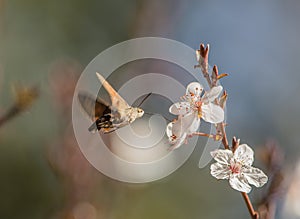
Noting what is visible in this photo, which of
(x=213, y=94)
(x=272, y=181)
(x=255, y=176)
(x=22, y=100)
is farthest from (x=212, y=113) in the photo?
(x=22, y=100)

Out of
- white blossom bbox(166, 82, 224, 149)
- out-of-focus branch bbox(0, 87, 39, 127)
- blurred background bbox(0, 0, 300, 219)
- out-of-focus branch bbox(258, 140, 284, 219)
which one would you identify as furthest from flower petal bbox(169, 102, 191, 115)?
blurred background bbox(0, 0, 300, 219)

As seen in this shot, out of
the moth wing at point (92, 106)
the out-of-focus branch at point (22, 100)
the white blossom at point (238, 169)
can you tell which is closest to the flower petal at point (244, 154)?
the white blossom at point (238, 169)

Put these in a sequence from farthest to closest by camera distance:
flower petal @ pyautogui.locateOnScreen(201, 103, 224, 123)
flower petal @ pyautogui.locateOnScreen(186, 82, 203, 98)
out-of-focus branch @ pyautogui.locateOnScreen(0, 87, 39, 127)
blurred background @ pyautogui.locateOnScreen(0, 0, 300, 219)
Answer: blurred background @ pyautogui.locateOnScreen(0, 0, 300, 219) < out-of-focus branch @ pyautogui.locateOnScreen(0, 87, 39, 127) < flower petal @ pyautogui.locateOnScreen(186, 82, 203, 98) < flower petal @ pyautogui.locateOnScreen(201, 103, 224, 123)

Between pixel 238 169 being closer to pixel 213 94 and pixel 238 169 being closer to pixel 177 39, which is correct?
pixel 213 94

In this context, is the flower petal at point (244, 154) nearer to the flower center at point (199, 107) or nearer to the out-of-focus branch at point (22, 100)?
the flower center at point (199, 107)

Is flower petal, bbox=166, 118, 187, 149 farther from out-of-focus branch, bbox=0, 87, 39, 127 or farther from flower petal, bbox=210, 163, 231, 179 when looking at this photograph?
out-of-focus branch, bbox=0, 87, 39, 127

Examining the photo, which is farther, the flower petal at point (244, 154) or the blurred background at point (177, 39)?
the blurred background at point (177, 39)
